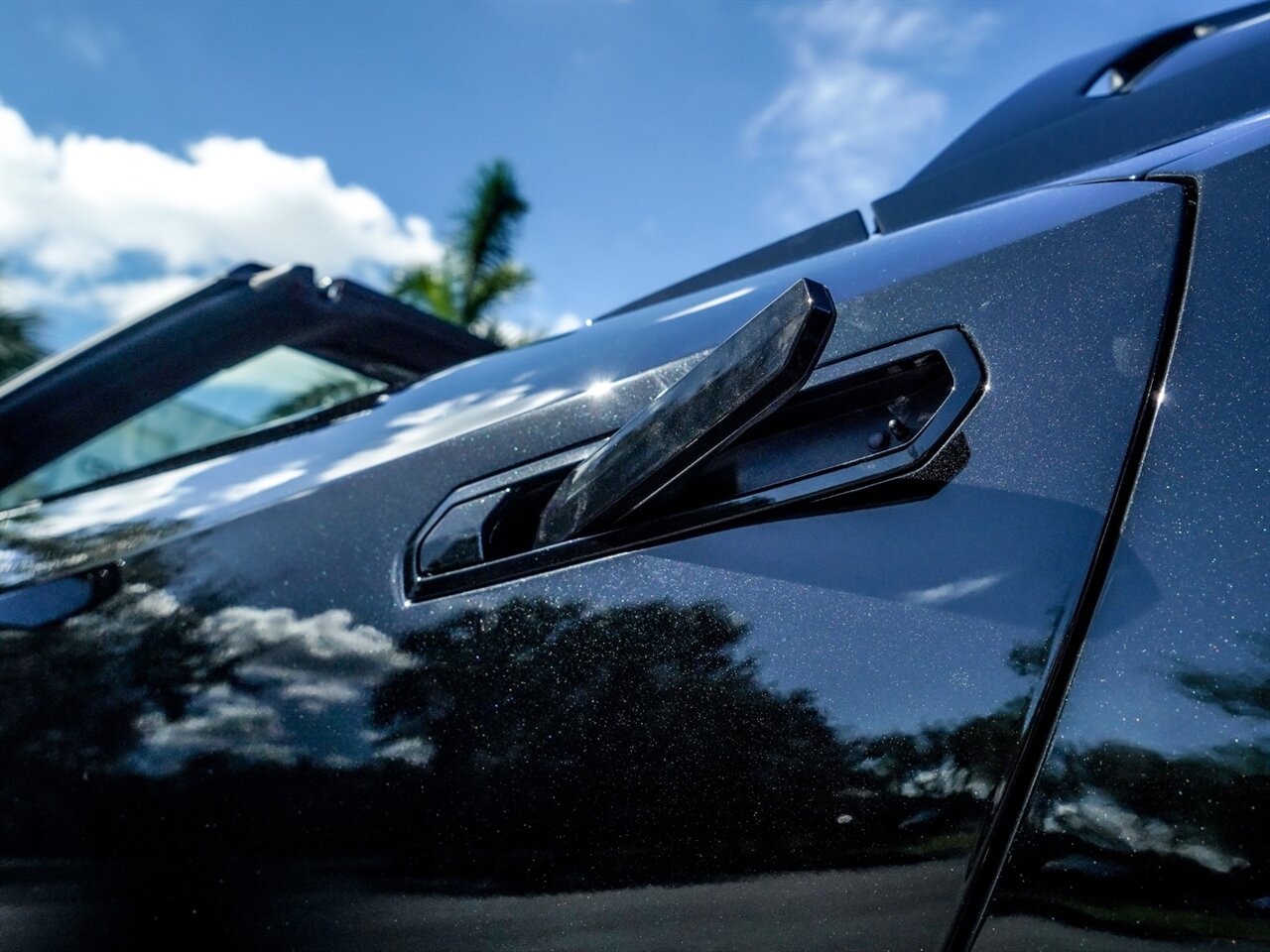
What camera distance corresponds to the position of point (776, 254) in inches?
64.0

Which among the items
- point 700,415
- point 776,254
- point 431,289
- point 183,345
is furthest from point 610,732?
point 431,289

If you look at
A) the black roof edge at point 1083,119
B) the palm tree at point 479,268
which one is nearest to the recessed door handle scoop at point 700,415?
the black roof edge at point 1083,119

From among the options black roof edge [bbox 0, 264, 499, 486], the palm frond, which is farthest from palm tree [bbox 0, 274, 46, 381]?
black roof edge [bbox 0, 264, 499, 486]

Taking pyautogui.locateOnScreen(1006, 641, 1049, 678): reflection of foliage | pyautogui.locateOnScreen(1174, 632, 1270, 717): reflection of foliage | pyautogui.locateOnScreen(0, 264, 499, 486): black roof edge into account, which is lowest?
pyautogui.locateOnScreen(1174, 632, 1270, 717): reflection of foliage

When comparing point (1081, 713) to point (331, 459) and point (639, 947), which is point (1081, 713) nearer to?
point (639, 947)

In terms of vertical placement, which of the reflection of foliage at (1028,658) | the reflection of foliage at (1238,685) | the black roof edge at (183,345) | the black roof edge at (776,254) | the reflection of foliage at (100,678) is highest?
the black roof edge at (183,345)

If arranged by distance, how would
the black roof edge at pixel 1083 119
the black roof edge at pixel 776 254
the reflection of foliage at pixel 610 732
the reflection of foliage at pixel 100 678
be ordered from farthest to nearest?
the black roof edge at pixel 776 254, the black roof edge at pixel 1083 119, the reflection of foliage at pixel 100 678, the reflection of foliage at pixel 610 732

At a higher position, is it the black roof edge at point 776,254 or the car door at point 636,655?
the black roof edge at point 776,254

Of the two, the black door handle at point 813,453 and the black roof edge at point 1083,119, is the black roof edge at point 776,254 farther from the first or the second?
the black door handle at point 813,453

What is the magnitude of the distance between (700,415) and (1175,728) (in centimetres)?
39

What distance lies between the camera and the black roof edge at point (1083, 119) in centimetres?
120

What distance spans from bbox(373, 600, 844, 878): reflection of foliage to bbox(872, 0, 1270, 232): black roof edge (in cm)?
82

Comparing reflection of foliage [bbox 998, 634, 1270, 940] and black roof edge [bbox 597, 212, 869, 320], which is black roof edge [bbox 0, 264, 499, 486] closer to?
black roof edge [bbox 597, 212, 869, 320]

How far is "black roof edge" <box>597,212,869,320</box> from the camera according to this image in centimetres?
159
